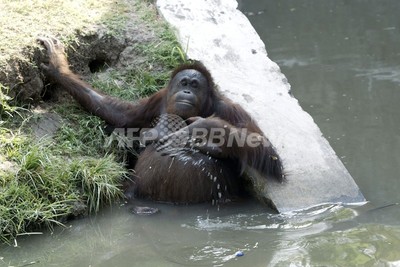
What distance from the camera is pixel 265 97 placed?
21.0ft

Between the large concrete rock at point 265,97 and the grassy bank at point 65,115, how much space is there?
0.96 ft

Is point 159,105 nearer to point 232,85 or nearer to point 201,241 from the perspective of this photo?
point 232,85

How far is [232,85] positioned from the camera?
21.3ft

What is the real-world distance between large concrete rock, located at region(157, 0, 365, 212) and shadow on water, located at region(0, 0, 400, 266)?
0.16m

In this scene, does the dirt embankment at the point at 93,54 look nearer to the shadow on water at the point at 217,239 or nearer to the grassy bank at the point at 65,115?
the grassy bank at the point at 65,115

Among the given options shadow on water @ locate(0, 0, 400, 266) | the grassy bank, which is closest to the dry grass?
the grassy bank

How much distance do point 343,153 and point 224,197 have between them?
120 cm

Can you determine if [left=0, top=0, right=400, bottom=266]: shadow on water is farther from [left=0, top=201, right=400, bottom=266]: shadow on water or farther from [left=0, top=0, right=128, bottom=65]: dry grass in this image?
[left=0, top=0, right=128, bottom=65]: dry grass

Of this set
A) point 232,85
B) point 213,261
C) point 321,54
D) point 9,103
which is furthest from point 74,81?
point 321,54

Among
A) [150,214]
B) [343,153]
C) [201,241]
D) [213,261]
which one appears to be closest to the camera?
[213,261]

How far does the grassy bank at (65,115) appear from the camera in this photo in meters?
5.26

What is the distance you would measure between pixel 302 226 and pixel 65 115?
216cm

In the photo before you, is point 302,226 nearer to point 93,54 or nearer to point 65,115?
point 65,115

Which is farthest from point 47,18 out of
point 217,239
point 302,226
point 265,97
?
point 302,226
